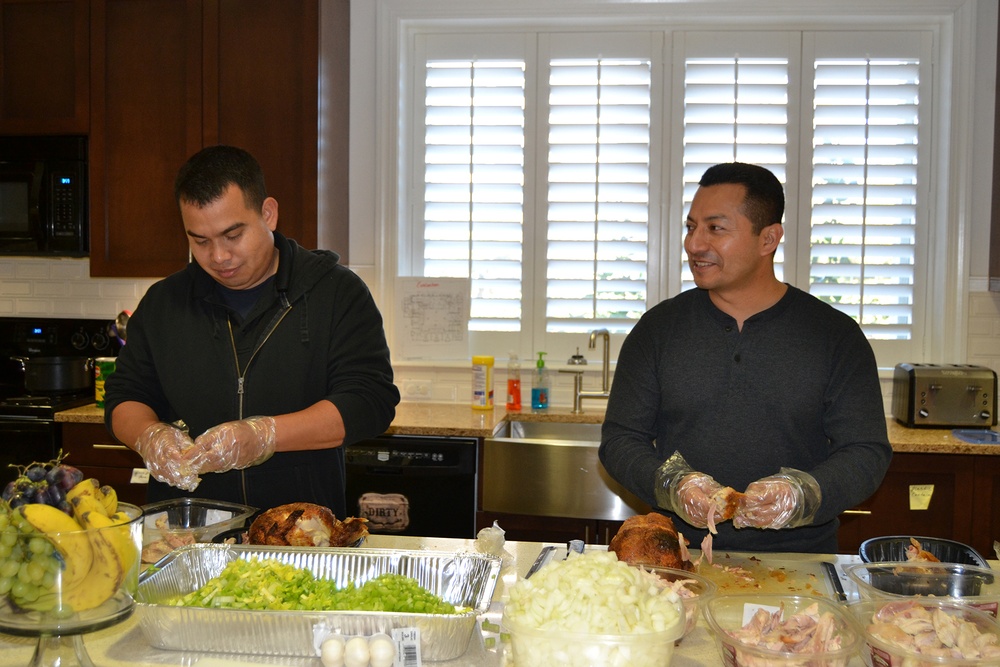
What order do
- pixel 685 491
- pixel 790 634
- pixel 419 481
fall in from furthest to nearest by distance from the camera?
pixel 419 481
pixel 685 491
pixel 790 634

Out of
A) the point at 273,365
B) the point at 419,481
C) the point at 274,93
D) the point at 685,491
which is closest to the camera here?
the point at 685,491

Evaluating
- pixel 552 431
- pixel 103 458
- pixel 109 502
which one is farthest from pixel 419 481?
pixel 109 502

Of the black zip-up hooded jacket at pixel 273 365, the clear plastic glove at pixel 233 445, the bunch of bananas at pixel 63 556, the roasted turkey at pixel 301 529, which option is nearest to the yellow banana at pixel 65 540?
the bunch of bananas at pixel 63 556

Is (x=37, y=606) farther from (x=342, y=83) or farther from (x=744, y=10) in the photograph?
(x=744, y=10)

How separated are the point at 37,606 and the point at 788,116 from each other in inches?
147

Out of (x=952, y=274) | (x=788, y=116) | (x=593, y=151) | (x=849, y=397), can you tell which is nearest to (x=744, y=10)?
(x=788, y=116)

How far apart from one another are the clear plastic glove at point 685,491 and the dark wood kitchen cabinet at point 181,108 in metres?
2.25

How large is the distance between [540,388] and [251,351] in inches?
78.9

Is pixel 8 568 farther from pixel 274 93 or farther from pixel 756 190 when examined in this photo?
pixel 274 93

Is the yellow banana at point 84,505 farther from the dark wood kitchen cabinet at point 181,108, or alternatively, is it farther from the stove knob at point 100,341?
the stove knob at point 100,341

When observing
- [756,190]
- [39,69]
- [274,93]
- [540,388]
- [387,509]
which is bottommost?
[387,509]

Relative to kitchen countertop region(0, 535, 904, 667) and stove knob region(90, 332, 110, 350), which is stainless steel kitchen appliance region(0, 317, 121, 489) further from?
kitchen countertop region(0, 535, 904, 667)

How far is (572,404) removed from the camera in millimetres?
4301

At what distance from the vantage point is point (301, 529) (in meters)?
1.87
